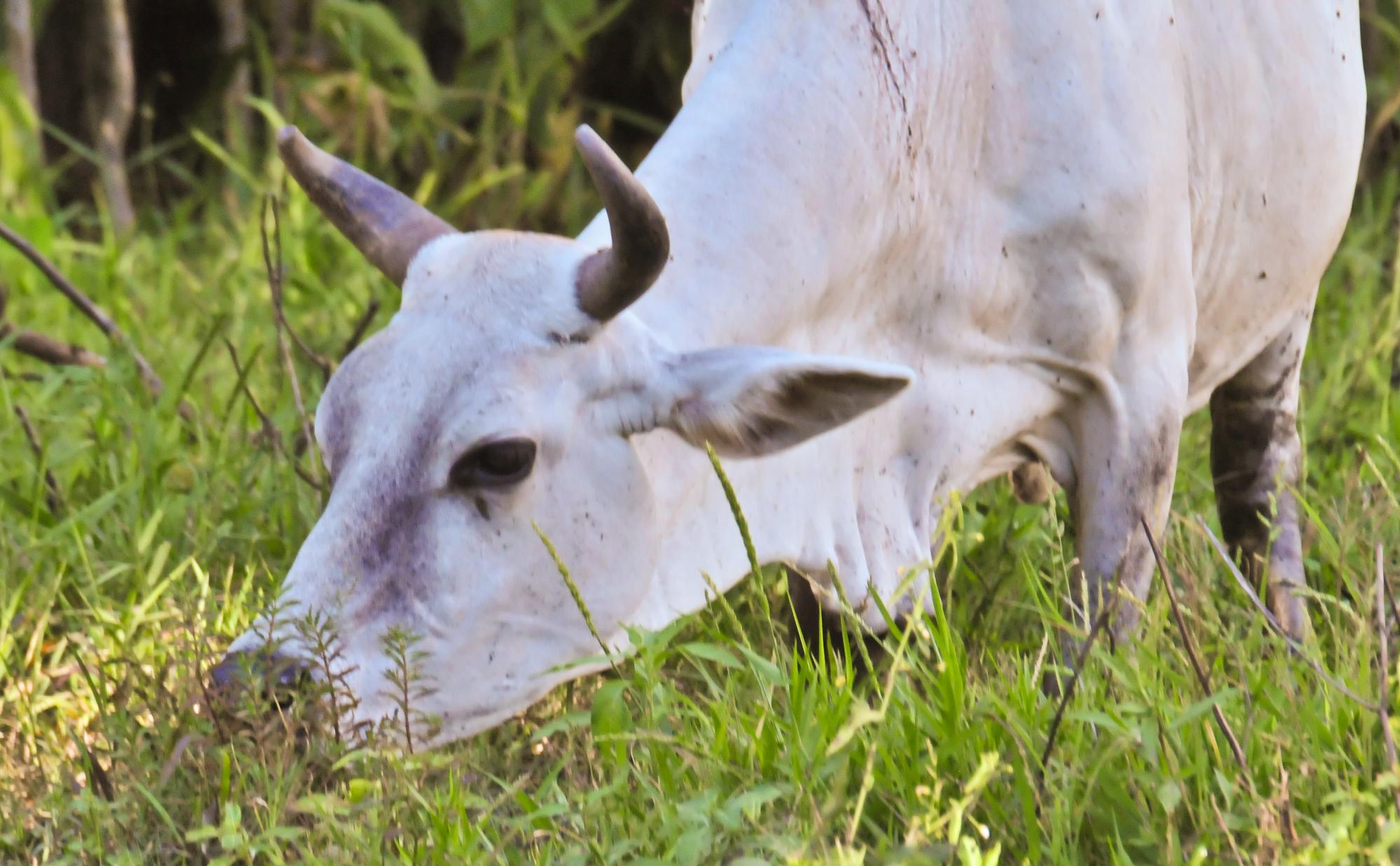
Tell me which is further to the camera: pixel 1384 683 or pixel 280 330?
Answer: pixel 280 330

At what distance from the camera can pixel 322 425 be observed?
242 cm

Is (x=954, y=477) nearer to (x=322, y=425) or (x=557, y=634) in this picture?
(x=557, y=634)

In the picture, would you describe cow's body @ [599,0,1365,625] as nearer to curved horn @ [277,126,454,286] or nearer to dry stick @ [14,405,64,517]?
curved horn @ [277,126,454,286]

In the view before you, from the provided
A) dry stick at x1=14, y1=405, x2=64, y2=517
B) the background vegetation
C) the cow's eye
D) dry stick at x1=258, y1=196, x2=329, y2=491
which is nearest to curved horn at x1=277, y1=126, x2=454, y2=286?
the cow's eye

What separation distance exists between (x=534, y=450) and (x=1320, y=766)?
106 cm

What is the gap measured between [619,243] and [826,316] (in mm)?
557

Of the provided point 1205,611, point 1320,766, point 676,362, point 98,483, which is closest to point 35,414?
point 98,483

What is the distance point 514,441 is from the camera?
235 cm

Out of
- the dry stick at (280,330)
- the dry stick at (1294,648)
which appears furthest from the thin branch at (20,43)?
the dry stick at (1294,648)

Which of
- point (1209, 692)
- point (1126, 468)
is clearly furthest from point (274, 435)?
point (1209, 692)

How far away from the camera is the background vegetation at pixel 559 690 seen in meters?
2.11

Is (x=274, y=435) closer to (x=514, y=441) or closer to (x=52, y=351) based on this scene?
(x=52, y=351)

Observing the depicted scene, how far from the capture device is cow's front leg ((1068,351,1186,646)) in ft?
9.57

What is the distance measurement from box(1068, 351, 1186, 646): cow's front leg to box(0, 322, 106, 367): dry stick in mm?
2249
